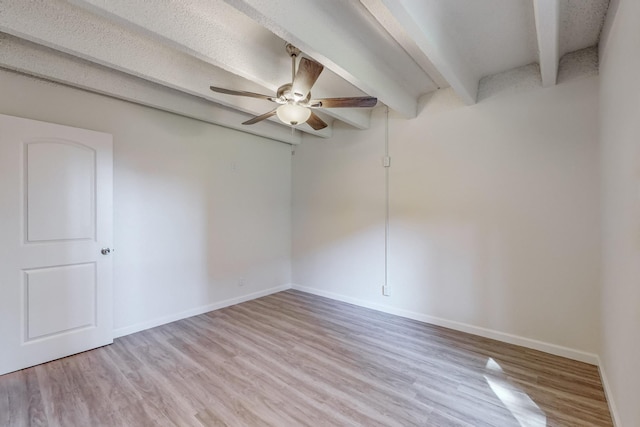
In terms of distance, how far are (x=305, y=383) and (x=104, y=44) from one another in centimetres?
293

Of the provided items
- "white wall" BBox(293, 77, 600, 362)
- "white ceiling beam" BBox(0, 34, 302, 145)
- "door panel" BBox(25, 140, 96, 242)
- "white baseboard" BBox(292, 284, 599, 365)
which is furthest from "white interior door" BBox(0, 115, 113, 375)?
"white baseboard" BBox(292, 284, 599, 365)

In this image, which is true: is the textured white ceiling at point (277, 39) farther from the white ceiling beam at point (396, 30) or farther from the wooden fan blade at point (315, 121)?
the wooden fan blade at point (315, 121)

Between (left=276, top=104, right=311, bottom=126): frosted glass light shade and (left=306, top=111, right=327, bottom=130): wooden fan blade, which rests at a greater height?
(left=306, top=111, right=327, bottom=130): wooden fan blade

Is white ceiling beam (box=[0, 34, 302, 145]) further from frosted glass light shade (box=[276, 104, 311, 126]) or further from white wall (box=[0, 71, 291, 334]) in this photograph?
frosted glass light shade (box=[276, 104, 311, 126])

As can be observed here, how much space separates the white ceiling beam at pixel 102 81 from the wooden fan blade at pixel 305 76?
157 centimetres

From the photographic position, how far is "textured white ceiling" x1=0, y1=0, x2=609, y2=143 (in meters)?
1.75

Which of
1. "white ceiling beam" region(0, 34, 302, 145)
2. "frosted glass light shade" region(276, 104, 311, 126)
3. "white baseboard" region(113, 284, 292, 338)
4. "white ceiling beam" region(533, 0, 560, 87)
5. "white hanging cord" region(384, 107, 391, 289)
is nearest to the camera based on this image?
"white ceiling beam" region(533, 0, 560, 87)

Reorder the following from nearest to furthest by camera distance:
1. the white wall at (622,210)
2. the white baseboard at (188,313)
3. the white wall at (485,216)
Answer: the white wall at (622,210) → the white wall at (485,216) → the white baseboard at (188,313)

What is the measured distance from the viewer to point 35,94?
2.39 m

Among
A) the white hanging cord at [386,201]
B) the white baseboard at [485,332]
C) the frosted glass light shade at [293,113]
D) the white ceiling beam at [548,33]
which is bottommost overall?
the white baseboard at [485,332]

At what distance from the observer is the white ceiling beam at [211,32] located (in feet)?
5.58

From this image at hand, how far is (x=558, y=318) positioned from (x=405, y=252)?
149 cm

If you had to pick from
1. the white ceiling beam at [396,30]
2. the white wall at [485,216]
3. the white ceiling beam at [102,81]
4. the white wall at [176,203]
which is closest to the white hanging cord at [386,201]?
the white wall at [485,216]

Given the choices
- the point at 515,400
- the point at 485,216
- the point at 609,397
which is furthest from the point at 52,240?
the point at 609,397
